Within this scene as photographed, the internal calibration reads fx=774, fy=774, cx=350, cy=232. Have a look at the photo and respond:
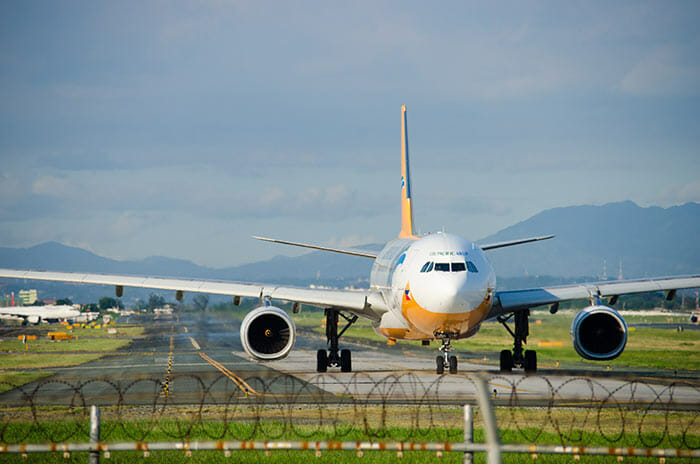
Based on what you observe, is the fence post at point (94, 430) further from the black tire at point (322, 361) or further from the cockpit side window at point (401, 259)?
the black tire at point (322, 361)

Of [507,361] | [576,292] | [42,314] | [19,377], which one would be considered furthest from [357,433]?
[42,314]

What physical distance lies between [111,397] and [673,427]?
1639 centimetres

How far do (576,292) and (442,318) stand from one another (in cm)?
778

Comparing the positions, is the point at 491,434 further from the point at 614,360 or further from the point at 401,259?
the point at 614,360

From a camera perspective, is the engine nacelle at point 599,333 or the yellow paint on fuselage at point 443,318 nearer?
the yellow paint on fuselage at point 443,318

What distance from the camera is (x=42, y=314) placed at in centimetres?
12019

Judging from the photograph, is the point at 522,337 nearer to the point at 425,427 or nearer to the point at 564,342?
the point at 564,342

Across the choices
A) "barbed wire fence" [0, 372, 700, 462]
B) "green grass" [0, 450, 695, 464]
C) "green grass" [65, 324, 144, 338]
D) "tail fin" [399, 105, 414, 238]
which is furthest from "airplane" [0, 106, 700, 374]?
"green grass" [65, 324, 144, 338]

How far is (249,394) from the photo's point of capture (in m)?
24.3

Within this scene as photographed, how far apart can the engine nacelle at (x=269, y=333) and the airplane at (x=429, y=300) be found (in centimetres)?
4

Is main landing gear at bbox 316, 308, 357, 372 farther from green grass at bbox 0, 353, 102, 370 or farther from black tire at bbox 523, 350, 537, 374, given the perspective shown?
green grass at bbox 0, 353, 102, 370

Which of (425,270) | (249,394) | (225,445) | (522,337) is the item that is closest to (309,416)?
(249,394)

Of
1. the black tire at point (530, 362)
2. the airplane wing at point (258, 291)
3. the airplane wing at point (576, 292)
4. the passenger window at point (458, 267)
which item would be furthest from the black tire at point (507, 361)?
the passenger window at point (458, 267)

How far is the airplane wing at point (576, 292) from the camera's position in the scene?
2866cm
